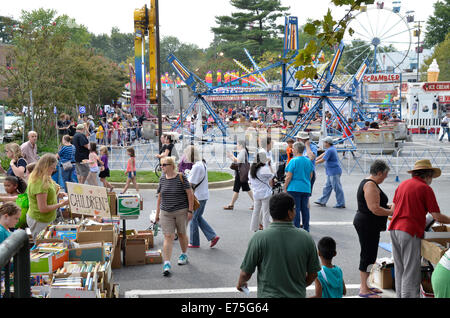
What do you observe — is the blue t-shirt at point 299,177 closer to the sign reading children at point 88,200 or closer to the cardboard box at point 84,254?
the sign reading children at point 88,200

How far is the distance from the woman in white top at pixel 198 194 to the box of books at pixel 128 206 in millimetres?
1117

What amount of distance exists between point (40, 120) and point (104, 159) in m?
13.6

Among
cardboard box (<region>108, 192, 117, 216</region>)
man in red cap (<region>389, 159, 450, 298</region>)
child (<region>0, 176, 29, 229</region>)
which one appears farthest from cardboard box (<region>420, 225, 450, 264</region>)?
child (<region>0, 176, 29, 229</region>)

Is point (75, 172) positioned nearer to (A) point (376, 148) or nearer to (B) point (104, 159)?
(B) point (104, 159)

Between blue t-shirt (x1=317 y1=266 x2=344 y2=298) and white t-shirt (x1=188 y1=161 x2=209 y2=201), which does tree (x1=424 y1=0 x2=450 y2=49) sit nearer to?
white t-shirt (x1=188 y1=161 x2=209 y2=201)

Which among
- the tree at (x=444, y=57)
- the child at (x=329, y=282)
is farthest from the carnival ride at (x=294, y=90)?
the tree at (x=444, y=57)

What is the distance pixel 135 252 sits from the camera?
7.94 meters

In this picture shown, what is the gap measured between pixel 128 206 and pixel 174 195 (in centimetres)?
83

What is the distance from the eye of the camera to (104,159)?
13.9 m

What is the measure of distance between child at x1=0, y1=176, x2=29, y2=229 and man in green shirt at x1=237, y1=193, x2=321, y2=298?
13.5 ft

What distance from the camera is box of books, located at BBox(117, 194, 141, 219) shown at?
787 cm

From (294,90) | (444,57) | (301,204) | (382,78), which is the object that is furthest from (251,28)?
(301,204)

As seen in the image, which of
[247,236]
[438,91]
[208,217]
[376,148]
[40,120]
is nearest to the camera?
[247,236]
